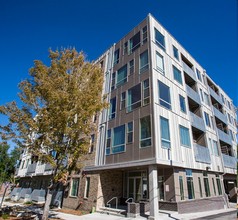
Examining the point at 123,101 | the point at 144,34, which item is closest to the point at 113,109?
the point at 123,101

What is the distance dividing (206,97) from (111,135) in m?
15.7

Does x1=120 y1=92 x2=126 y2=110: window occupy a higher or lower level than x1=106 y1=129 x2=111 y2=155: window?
higher

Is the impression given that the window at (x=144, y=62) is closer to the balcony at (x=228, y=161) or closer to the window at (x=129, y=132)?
the window at (x=129, y=132)

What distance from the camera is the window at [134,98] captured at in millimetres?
16645

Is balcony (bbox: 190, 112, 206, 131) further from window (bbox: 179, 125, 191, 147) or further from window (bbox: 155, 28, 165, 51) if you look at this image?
window (bbox: 155, 28, 165, 51)

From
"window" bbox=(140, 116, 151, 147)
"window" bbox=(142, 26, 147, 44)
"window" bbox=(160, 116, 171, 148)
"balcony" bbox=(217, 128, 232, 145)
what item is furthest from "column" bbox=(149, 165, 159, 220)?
"balcony" bbox=(217, 128, 232, 145)

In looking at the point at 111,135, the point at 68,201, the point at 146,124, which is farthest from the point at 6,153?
the point at 146,124

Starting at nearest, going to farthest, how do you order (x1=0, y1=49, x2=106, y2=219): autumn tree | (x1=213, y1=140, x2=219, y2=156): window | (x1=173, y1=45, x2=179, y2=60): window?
(x1=0, y1=49, x2=106, y2=219): autumn tree < (x1=173, y1=45, x2=179, y2=60): window < (x1=213, y1=140, x2=219, y2=156): window

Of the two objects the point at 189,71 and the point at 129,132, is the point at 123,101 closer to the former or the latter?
the point at 129,132

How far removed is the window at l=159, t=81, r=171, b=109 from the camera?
15.9 metres

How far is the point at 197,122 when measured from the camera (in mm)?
19812

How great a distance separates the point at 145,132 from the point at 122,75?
8.20 meters

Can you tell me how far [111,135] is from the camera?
17.8 meters

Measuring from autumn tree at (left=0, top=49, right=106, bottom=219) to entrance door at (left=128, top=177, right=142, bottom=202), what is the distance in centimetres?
722
